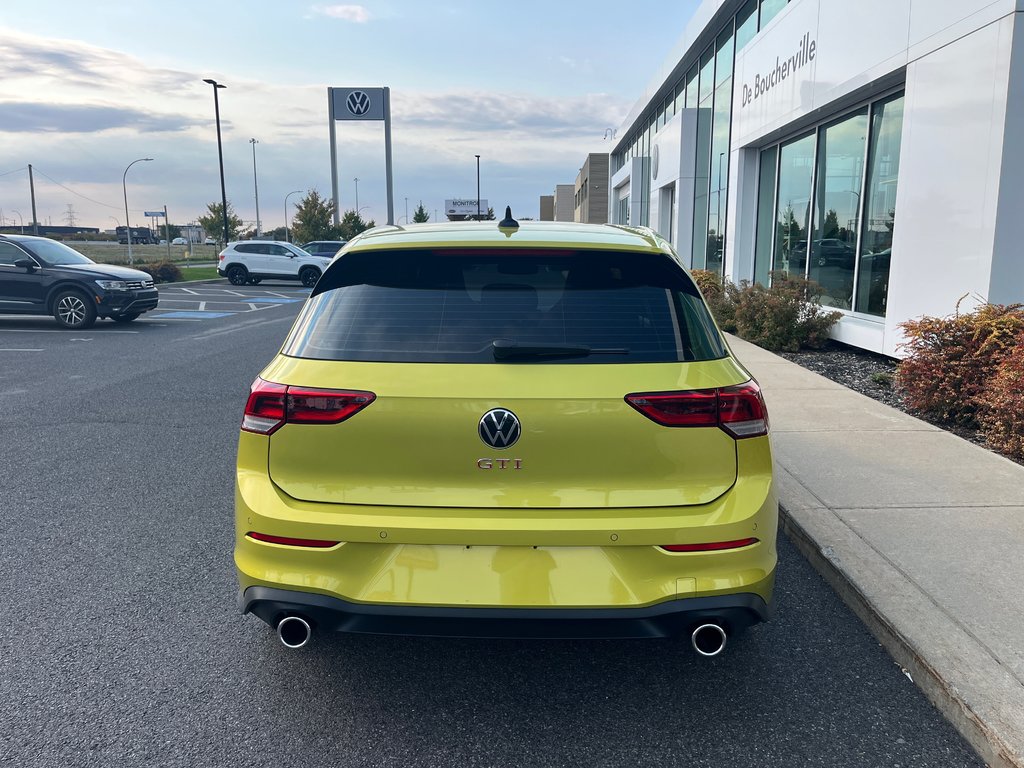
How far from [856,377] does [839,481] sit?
474 cm

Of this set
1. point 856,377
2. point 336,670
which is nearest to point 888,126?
point 856,377

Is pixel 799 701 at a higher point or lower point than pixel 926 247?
lower

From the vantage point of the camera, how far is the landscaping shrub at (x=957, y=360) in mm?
6688

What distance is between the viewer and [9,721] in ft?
9.34

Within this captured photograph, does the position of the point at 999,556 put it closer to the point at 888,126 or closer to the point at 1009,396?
the point at 1009,396

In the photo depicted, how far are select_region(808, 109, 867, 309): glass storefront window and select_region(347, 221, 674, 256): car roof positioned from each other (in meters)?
9.34

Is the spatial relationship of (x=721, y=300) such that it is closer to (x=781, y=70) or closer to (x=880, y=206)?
(x=880, y=206)

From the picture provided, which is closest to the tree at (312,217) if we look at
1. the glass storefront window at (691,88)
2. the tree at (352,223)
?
the tree at (352,223)

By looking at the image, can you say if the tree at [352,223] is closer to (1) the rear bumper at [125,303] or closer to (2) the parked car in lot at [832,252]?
(1) the rear bumper at [125,303]

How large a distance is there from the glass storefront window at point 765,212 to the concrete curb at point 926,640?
12.1 m

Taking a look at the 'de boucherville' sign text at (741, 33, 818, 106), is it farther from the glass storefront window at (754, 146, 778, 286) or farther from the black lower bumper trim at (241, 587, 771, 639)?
the black lower bumper trim at (241, 587, 771, 639)

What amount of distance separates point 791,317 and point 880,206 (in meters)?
1.88

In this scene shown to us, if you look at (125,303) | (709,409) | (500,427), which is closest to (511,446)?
(500,427)

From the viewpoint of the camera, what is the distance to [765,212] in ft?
53.2
